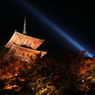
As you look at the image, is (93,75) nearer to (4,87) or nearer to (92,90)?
(92,90)

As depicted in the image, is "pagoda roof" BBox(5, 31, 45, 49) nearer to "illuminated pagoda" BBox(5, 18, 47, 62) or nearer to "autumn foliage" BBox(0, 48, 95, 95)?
"illuminated pagoda" BBox(5, 18, 47, 62)

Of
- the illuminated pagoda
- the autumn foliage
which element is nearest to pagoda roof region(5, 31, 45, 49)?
the illuminated pagoda

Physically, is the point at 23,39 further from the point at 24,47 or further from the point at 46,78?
the point at 46,78

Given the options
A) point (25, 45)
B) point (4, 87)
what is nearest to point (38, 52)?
point (25, 45)

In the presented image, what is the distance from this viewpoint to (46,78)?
14695 mm

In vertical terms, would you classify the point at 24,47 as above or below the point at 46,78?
above

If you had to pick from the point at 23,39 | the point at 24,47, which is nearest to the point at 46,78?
the point at 24,47

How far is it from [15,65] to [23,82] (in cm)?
168

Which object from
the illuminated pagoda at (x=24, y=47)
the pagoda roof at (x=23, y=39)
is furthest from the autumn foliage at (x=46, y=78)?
the pagoda roof at (x=23, y=39)

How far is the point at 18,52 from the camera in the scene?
65.6ft

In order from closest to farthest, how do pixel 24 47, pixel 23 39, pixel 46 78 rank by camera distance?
1. pixel 46 78
2. pixel 24 47
3. pixel 23 39

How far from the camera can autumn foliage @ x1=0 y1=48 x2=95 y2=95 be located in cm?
1222

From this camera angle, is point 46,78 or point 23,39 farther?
point 23,39

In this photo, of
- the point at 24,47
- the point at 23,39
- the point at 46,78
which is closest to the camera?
the point at 46,78
